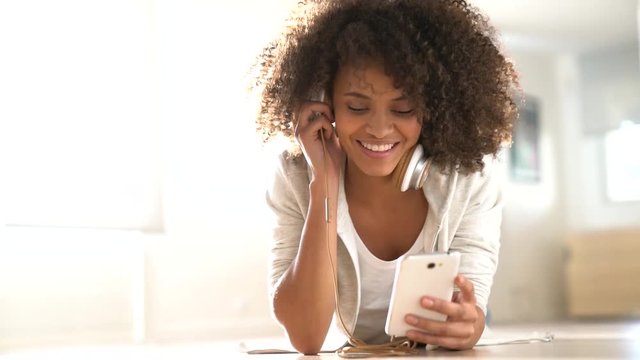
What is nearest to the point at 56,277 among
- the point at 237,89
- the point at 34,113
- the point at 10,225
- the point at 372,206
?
the point at 10,225

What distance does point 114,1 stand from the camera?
411 cm

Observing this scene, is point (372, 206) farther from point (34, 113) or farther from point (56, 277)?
point (56, 277)

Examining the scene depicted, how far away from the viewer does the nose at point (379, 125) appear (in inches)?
61.2

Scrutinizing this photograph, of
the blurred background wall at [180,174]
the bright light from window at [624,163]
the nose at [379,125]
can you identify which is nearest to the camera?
the nose at [379,125]

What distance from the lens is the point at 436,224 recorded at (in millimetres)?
1667

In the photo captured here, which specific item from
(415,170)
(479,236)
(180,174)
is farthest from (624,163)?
(415,170)

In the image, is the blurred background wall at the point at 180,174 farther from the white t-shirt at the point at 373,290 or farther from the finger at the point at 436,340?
the finger at the point at 436,340


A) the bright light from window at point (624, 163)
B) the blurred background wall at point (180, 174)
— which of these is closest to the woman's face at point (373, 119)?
the blurred background wall at point (180, 174)

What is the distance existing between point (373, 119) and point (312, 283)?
329mm

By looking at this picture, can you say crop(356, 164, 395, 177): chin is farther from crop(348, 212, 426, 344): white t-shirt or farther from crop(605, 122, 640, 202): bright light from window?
crop(605, 122, 640, 202): bright light from window

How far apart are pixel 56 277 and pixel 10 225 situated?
1.91 ft

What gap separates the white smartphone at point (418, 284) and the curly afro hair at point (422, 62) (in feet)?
0.96

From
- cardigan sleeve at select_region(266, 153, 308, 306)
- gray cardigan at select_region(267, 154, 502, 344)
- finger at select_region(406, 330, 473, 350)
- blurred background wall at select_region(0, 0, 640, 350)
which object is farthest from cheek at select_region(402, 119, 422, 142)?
blurred background wall at select_region(0, 0, 640, 350)

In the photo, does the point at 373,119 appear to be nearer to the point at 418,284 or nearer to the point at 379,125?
the point at 379,125
